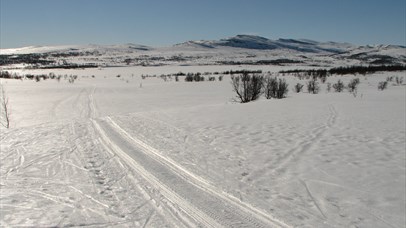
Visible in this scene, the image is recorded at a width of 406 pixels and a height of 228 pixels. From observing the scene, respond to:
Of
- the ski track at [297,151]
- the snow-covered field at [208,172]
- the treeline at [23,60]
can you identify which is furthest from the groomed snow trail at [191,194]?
the treeline at [23,60]

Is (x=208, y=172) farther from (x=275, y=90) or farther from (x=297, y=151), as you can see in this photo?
(x=275, y=90)

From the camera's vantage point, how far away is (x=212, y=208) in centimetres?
549

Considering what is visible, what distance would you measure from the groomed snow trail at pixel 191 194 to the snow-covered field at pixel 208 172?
0.06 ft

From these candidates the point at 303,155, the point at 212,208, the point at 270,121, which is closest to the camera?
the point at 212,208

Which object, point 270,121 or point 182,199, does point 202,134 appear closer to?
point 270,121

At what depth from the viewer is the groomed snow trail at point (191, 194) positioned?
512 centimetres

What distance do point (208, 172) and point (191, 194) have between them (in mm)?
1298

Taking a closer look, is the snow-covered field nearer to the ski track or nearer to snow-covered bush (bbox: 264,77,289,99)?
the ski track

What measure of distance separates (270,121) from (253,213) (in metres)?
7.49

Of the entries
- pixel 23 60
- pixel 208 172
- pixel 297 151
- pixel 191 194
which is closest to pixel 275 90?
pixel 297 151

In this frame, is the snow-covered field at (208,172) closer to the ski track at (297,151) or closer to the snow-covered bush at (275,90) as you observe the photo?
the ski track at (297,151)

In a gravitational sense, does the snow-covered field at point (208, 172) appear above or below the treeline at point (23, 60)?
below

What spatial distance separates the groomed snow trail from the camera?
202 inches

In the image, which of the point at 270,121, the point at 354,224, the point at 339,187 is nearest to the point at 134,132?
the point at 270,121
